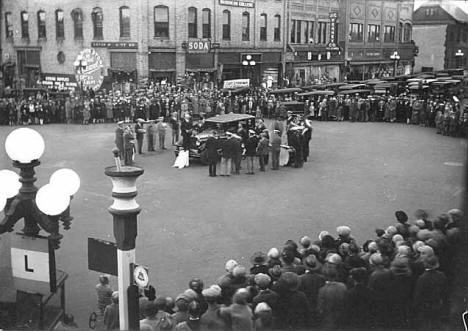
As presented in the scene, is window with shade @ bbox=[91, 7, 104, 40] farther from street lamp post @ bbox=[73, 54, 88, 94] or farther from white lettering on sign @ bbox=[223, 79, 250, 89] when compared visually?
white lettering on sign @ bbox=[223, 79, 250, 89]

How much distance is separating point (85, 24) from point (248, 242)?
5.61 m

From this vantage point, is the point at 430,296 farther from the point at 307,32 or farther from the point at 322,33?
the point at 322,33

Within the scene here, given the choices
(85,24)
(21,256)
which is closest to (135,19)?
(85,24)

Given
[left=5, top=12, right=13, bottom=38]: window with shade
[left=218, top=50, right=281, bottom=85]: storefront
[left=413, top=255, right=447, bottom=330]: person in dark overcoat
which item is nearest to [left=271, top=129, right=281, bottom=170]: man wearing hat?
[left=218, top=50, right=281, bottom=85]: storefront

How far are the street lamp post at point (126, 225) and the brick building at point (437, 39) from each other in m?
4.85

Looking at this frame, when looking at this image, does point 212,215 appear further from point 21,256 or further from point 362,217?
point 21,256

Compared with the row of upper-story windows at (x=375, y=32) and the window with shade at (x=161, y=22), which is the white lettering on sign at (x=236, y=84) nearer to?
the window with shade at (x=161, y=22)

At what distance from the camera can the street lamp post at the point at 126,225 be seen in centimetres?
459

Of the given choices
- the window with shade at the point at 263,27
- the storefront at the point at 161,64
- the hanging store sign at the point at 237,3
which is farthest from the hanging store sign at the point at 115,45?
the window with shade at the point at 263,27

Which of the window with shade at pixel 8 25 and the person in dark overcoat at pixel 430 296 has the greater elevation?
the window with shade at pixel 8 25

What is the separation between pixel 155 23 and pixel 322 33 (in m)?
4.72

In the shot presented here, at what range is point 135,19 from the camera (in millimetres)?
11625

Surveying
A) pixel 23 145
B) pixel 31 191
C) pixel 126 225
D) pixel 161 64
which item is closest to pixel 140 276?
pixel 126 225

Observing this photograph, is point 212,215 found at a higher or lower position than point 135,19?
lower
